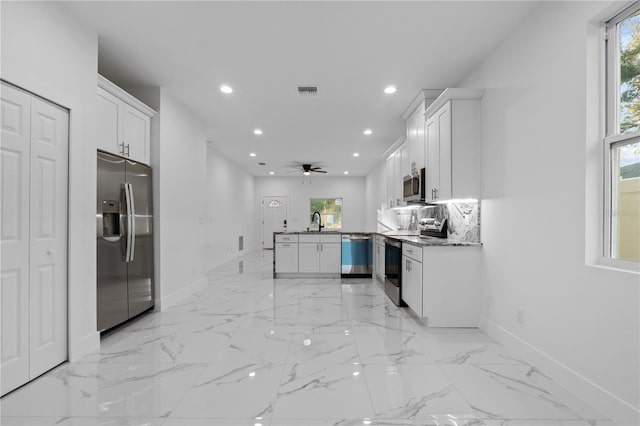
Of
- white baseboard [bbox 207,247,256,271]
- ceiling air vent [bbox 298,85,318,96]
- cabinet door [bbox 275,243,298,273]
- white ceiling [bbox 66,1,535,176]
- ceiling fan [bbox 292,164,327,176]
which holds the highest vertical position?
white ceiling [bbox 66,1,535,176]

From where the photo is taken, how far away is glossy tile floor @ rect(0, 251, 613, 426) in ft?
5.85

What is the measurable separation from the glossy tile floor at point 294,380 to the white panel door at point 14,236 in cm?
24

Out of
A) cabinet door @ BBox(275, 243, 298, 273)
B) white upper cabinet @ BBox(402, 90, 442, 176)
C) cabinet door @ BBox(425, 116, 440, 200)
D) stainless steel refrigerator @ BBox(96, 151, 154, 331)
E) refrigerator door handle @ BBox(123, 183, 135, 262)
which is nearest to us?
stainless steel refrigerator @ BBox(96, 151, 154, 331)

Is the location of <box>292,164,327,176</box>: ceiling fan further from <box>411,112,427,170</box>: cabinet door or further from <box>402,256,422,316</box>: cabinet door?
<box>402,256,422,316</box>: cabinet door

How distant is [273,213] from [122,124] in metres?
8.47

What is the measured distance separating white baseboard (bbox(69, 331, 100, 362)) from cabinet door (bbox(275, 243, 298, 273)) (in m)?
3.57

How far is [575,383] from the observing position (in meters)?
2.00

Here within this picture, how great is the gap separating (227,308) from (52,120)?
267 centimetres

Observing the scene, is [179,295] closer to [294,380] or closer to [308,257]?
[308,257]

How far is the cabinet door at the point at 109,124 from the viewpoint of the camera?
2.94m

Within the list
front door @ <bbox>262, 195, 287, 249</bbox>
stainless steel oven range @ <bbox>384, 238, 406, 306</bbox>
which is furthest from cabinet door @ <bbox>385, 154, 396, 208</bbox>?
front door @ <bbox>262, 195, 287, 249</bbox>

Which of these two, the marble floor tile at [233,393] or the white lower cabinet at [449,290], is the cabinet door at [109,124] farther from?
the white lower cabinet at [449,290]

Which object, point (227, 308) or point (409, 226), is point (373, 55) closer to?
point (227, 308)

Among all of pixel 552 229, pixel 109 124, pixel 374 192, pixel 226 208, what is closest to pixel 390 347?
pixel 552 229
